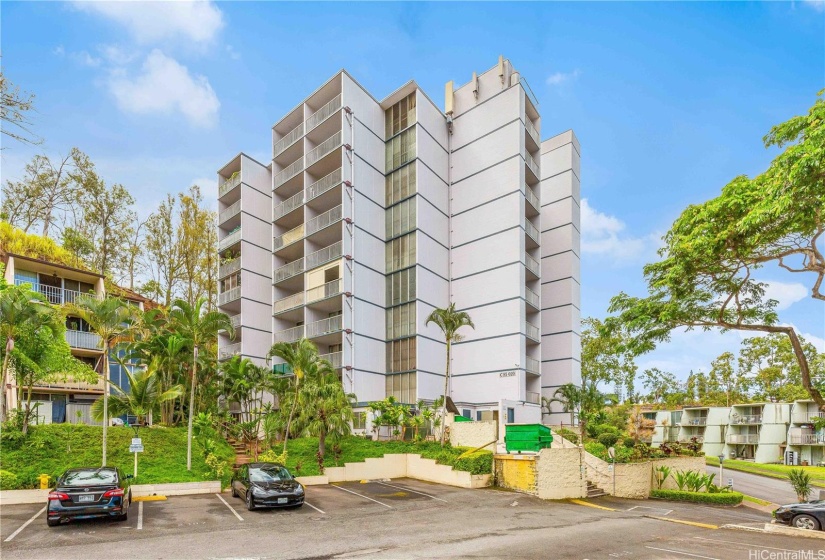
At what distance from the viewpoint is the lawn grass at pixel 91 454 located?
20.7m

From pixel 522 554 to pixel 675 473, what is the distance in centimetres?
1881

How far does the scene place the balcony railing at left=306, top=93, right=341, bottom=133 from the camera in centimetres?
4094

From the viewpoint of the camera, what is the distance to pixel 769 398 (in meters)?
70.5

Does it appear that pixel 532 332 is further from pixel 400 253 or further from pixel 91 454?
pixel 91 454

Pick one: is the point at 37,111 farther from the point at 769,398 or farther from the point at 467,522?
the point at 769,398

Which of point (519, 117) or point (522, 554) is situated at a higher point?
point (519, 117)

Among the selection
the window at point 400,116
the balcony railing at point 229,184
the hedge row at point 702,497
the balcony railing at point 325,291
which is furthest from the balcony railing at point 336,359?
the hedge row at point 702,497

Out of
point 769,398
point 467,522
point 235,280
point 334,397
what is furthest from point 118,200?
point 769,398

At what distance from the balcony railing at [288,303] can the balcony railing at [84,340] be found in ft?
45.8

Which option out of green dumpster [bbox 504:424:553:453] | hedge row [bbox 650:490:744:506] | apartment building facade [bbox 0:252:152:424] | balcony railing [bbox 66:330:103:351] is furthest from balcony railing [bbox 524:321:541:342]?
balcony railing [bbox 66:330:103:351]

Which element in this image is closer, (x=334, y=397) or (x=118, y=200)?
(x=334, y=397)

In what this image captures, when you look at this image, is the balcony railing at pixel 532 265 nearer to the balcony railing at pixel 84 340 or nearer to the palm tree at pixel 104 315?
the palm tree at pixel 104 315

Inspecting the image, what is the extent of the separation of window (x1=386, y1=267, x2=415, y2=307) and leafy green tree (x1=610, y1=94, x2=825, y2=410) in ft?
71.3

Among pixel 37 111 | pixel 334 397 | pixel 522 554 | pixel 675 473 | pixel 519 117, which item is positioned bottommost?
pixel 675 473
